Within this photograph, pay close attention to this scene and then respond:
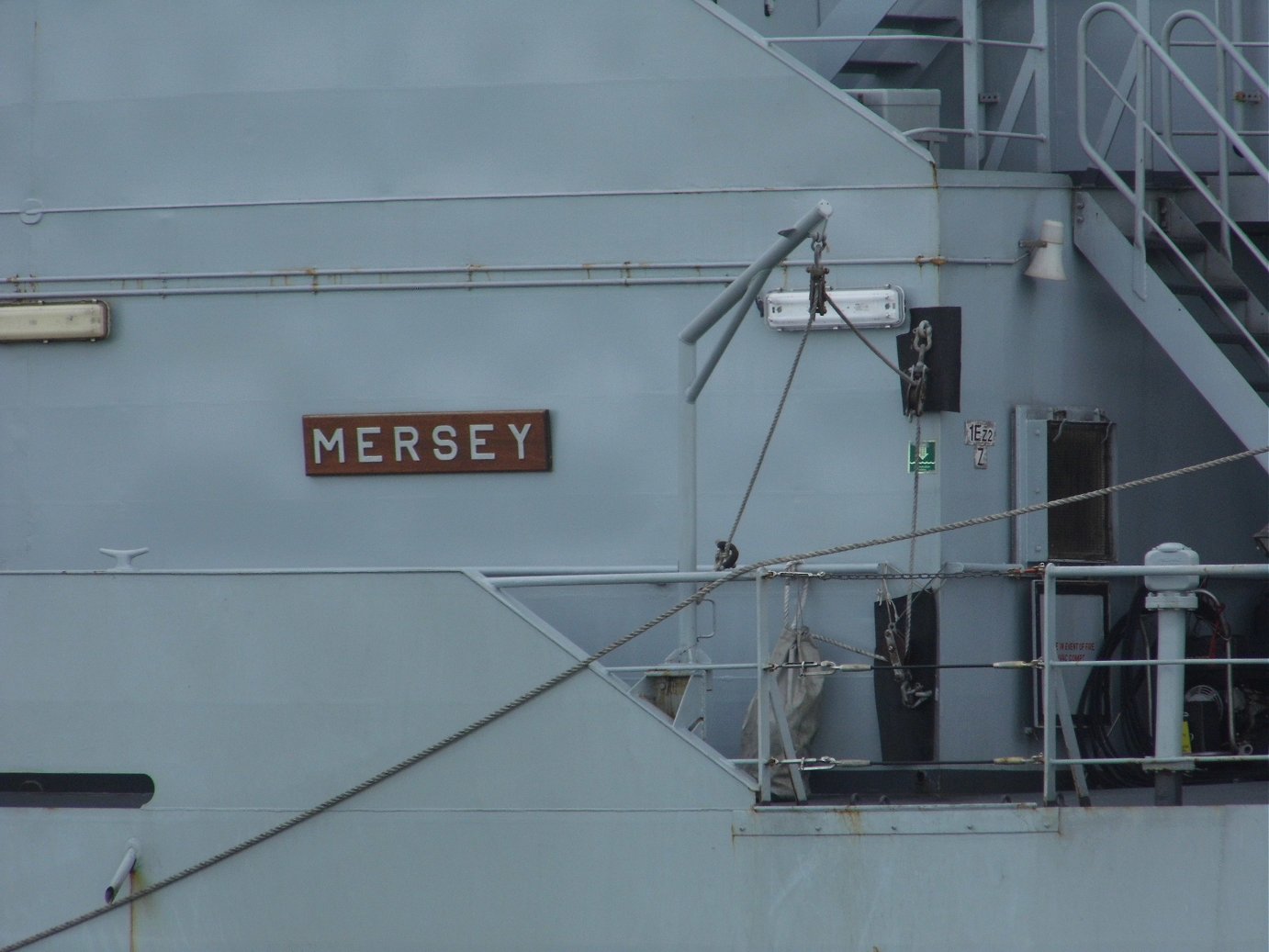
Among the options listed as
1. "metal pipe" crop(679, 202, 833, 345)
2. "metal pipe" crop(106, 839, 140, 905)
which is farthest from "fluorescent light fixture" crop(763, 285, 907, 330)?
"metal pipe" crop(106, 839, 140, 905)

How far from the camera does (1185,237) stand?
6461 mm

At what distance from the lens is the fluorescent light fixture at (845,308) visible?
5844 millimetres

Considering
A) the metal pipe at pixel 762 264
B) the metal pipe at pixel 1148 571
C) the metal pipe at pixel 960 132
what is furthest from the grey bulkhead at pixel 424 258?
the metal pipe at pixel 1148 571

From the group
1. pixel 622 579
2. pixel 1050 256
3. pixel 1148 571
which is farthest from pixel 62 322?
pixel 1148 571

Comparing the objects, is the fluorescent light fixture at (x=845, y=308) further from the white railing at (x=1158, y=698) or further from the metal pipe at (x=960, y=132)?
the white railing at (x=1158, y=698)

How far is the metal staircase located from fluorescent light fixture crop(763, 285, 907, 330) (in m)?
1.02

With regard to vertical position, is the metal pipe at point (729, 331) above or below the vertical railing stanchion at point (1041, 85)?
below

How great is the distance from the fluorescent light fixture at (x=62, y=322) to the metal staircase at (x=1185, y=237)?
4.29m

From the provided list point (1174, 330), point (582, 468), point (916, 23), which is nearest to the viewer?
point (1174, 330)

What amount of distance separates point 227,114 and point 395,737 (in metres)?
2.92

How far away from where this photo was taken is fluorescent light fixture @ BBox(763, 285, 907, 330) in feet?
19.2

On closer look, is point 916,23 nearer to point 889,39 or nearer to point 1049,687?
point 889,39

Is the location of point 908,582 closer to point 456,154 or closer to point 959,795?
point 959,795

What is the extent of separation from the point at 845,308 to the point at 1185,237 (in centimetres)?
176
